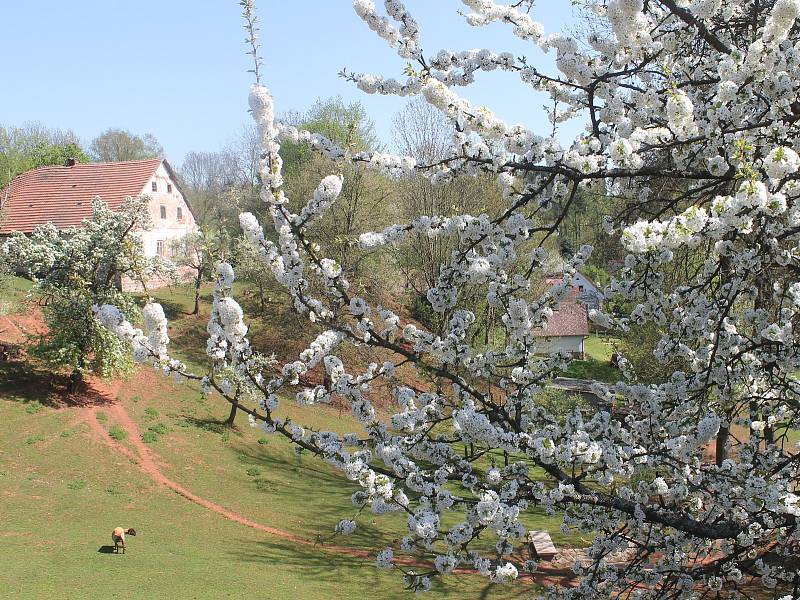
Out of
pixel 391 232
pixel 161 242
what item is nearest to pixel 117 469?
pixel 391 232

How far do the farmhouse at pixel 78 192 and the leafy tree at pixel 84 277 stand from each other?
10866 mm

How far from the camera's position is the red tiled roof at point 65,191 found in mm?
27469

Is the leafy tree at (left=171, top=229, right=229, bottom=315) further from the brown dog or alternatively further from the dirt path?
the brown dog

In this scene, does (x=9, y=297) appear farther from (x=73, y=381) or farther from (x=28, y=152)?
(x=28, y=152)

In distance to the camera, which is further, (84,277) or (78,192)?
(78,192)

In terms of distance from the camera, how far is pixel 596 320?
4.93 m

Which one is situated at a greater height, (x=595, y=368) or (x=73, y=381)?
(x=73, y=381)

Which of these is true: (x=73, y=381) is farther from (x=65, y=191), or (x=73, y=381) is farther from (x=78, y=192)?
(x=65, y=191)

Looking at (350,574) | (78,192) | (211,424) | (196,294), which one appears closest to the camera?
(350,574)

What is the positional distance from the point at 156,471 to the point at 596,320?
12.6 metres

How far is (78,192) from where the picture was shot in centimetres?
2848

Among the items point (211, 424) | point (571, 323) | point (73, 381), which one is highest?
point (571, 323)

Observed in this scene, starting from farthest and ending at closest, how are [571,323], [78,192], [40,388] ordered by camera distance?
[571,323]
[78,192]
[40,388]

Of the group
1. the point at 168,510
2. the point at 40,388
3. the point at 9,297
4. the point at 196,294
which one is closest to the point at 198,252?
the point at 196,294
